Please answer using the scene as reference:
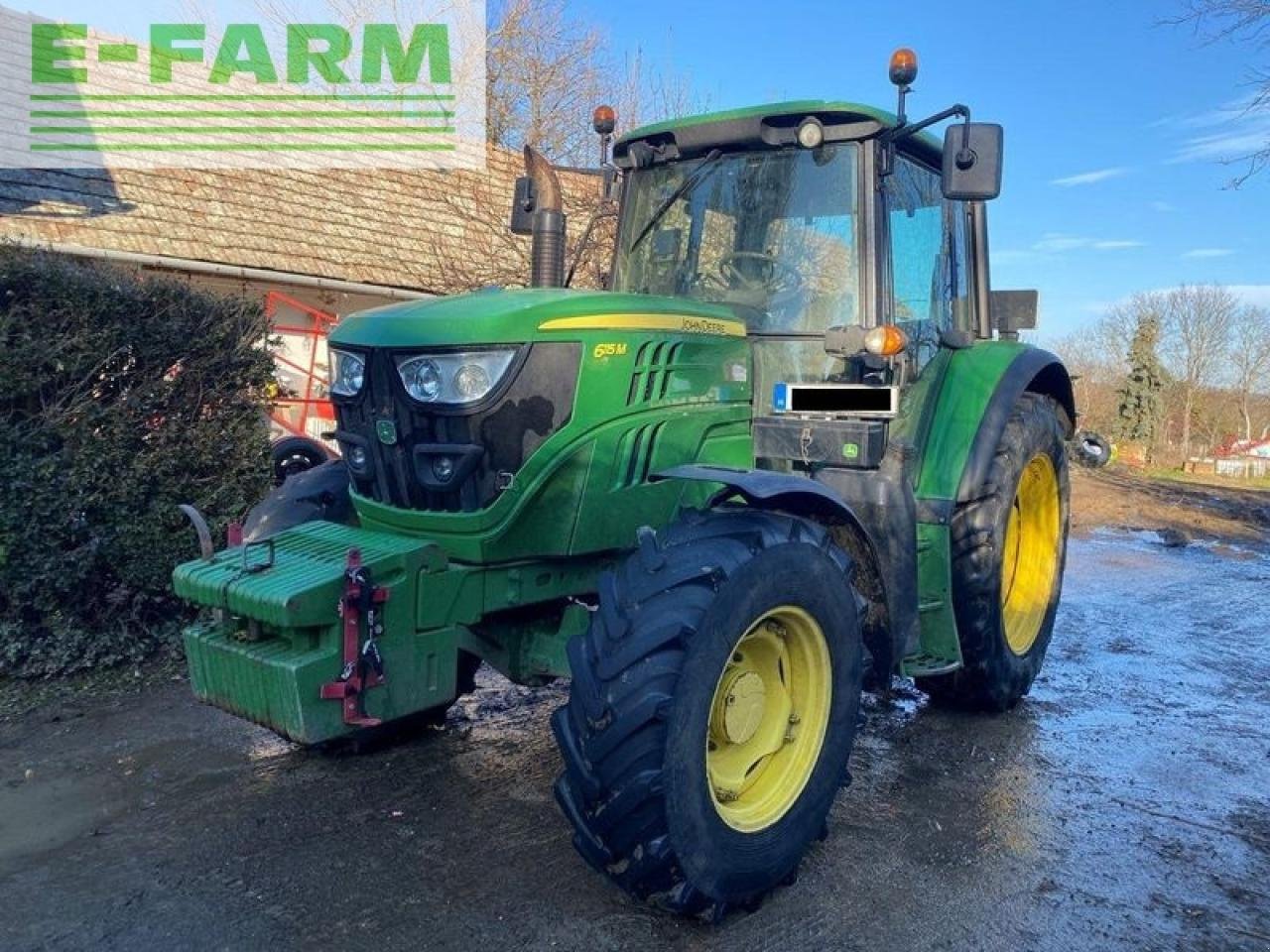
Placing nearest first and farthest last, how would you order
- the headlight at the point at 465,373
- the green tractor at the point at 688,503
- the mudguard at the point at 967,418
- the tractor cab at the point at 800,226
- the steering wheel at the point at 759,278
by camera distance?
1. the green tractor at the point at 688,503
2. the headlight at the point at 465,373
3. the tractor cab at the point at 800,226
4. the steering wheel at the point at 759,278
5. the mudguard at the point at 967,418

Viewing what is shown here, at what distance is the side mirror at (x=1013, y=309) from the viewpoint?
17.4 feet

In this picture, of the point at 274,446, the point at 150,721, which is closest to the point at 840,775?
the point at 150,721

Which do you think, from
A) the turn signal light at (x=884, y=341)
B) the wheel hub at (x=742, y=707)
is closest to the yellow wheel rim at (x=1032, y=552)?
the turn signal light at (x=884, y=341)

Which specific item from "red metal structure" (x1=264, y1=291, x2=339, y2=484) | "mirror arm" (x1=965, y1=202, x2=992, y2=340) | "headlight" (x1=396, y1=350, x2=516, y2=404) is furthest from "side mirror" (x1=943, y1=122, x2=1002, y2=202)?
"red metal structure" (x1=264, y1=291, x2=339, y2=484)

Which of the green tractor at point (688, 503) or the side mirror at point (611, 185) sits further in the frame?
the side mirror at point (611, 185)

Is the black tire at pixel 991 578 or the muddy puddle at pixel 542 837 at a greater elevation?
the black tire at pixel 991 578

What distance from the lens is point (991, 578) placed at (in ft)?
13.5

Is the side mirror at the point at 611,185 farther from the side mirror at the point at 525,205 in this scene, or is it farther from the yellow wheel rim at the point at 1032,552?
the yellow wheel rim at the point at 1032,552

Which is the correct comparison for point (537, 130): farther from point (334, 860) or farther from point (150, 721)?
point (334, 860)

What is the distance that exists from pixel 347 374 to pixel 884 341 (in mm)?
1881

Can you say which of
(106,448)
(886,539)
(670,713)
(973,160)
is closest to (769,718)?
(670,713)

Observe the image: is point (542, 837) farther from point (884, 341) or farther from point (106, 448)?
point (106, 448)

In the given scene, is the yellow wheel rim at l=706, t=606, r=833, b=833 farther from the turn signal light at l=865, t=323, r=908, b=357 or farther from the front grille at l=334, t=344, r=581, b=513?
the turn signal light at l=865, t=323, r=908, b=357

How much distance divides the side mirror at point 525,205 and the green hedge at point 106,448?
1856mm
